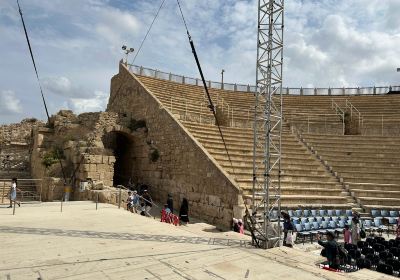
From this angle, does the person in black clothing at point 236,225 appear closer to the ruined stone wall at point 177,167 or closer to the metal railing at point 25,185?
the ruined stone wall at point 177,167

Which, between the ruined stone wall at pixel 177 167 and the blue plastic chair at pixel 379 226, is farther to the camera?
the ruined stone wall at pixel 177 167

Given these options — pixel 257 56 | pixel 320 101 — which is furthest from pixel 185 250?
pixel 320 101

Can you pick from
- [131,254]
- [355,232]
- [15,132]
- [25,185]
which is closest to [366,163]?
[355,232]

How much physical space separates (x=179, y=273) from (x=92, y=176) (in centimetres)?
1136

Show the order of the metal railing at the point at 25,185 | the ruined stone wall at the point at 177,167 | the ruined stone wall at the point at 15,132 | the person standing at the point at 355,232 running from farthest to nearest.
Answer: the ruined stone wall at the point at 15,132 < the metal railing at the point at 25,185 < the ruined stone wall at the point at 177,167 < the person standing at the point at 355,232

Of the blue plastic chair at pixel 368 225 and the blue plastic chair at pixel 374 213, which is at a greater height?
the blue plastic chair at pixel 374 213

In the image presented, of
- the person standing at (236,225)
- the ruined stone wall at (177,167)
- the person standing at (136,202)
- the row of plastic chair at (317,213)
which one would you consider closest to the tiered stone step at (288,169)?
the row of plastic chair at (317,213)

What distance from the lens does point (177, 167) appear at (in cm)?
1652

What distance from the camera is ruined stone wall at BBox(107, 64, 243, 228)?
44.5 feet

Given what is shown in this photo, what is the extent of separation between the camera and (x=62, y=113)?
2183 centimetres

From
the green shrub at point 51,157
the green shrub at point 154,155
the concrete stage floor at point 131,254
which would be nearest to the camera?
the concrete stage floor at point 131,254

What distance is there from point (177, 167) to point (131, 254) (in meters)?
9.21

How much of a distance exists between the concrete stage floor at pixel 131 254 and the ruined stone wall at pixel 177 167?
3.39 m

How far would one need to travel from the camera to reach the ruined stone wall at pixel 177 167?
13555 mm
